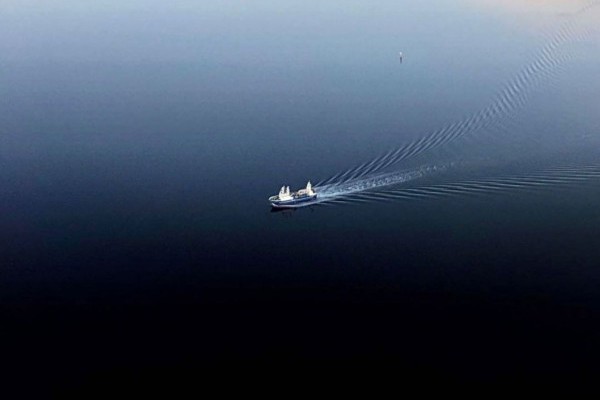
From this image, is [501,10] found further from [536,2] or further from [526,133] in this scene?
[526,133]

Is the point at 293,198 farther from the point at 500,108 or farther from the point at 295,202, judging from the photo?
the point at 500,108

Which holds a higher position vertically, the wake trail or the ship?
the wake trail

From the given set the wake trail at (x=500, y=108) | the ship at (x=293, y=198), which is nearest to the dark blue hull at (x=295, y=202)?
the ship at (x=293, y=198)

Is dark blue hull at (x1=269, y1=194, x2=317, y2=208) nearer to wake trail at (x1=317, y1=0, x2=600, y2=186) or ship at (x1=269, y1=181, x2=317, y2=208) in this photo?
ship at (x1=269, y1=181, x2=317, y2=208)

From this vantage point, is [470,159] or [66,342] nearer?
[66,342]

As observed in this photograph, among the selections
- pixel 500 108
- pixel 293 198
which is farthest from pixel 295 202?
pixel 500 108

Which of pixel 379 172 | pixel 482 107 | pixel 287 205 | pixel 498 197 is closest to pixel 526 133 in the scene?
pixel 482 107

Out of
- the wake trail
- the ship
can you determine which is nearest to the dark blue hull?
the ship
